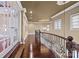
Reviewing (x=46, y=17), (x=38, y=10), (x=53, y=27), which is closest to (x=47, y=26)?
(x=53, y=27)

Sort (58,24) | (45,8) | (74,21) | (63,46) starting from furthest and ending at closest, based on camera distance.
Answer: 1. (45,8)
2. (58,24)
3. (74,21)
4. (63,46)

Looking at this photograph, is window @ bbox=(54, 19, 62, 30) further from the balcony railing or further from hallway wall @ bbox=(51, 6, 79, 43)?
the balcony railing

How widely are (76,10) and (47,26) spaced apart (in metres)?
1.05

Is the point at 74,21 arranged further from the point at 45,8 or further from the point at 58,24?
the point at 45,8

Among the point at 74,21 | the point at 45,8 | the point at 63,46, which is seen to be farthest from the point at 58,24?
the point at 45,8

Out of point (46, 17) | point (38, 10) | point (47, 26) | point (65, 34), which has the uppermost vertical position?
point (38, 10)

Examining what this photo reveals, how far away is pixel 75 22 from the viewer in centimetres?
368

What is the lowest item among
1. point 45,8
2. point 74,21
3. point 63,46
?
point 63,46

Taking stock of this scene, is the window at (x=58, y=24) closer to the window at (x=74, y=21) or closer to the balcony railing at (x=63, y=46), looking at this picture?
the balcony railing at (x=63, y=46)

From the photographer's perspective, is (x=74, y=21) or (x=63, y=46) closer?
(x=63, y=46)

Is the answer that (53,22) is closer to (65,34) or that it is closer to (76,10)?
(65,34)

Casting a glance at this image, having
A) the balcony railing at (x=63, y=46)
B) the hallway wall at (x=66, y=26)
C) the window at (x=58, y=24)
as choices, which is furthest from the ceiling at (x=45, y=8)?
the balcony railing at (x=63, y=46)

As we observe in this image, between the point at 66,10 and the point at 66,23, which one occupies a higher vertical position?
the point at 66,10

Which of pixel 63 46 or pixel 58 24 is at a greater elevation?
pixel 58 24
